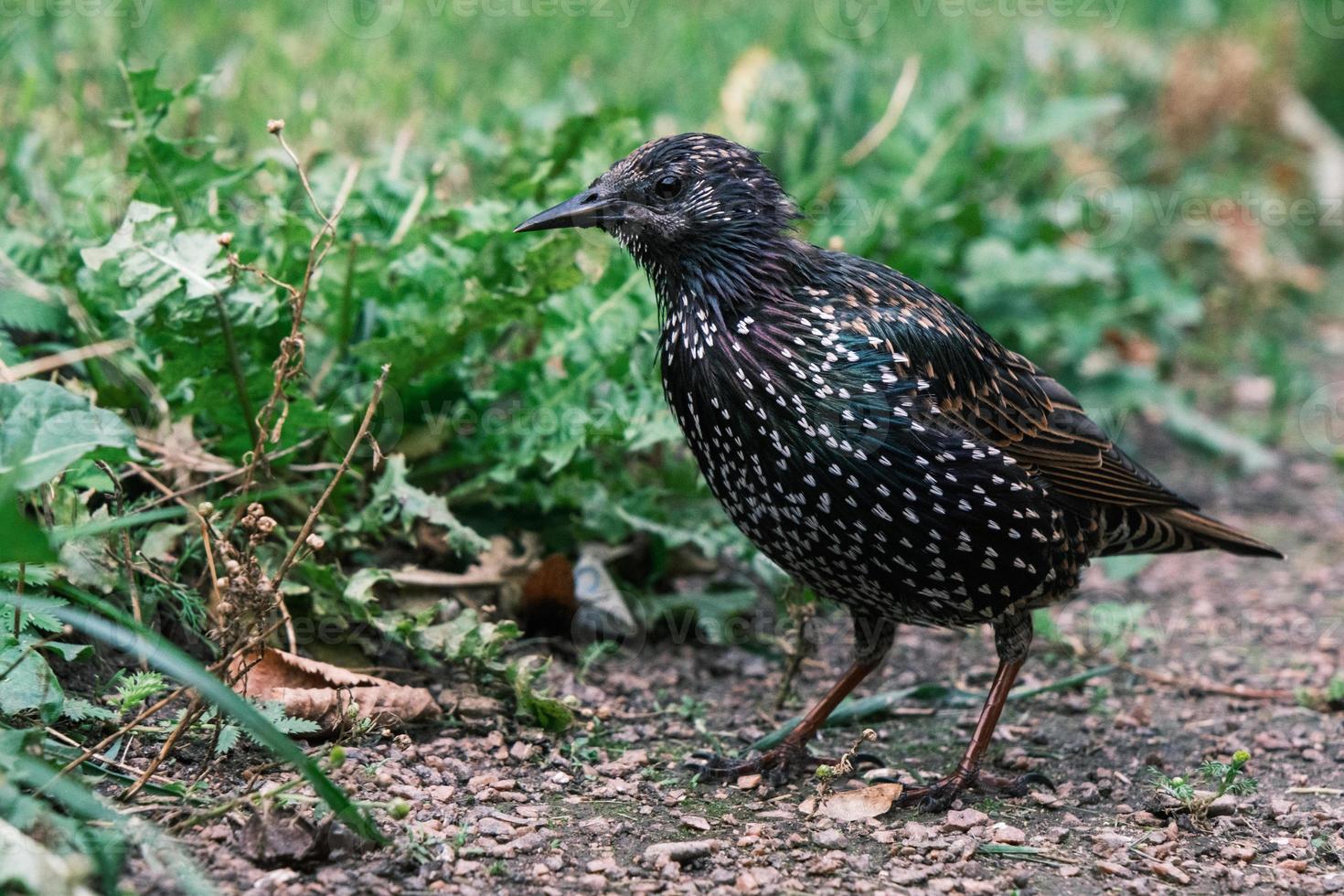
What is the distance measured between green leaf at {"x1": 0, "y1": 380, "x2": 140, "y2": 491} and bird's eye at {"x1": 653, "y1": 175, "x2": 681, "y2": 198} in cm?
156

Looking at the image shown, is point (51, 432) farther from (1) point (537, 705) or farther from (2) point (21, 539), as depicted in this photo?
(1) point (537, 705)

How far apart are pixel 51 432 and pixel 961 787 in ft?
7.95

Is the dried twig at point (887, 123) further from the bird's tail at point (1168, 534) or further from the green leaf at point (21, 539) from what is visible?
the green leaf at point (21, 539)

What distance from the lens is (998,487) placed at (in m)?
3.74

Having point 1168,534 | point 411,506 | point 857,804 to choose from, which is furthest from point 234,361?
point 1168,534

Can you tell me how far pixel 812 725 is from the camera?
4.04 metres

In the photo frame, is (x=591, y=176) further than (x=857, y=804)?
Yes

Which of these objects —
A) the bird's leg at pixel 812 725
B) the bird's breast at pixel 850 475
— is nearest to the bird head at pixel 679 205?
the bird's breast at pixel 850 475

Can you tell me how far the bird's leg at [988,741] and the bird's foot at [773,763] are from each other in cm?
28

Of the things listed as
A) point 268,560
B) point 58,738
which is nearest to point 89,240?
point 268,560

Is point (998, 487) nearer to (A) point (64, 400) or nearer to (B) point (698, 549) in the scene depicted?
(B) point (698, 549)

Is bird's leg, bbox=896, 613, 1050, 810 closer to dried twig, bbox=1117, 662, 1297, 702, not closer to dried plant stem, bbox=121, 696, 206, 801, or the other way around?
dried twig, bbox=1117, 662, 1297, 702

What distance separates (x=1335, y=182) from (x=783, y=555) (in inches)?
286

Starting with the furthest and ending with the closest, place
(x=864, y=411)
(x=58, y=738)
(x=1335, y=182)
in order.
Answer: (x=1335, y=182)
(x=864, y=411)
(x=58, y=738)
